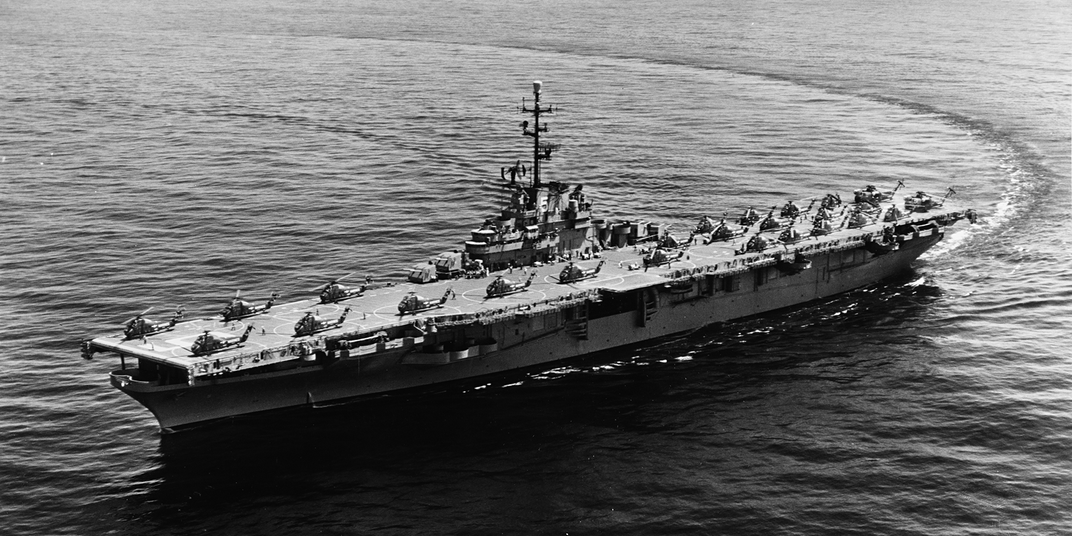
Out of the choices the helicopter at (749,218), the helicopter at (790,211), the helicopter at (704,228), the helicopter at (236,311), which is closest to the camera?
the helicopter at (236,311)

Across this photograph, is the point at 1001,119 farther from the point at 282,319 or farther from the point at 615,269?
the point at 282,319

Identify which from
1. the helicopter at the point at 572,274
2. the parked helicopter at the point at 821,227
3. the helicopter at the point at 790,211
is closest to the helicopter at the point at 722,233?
the parked helicopter at the point at 821,227

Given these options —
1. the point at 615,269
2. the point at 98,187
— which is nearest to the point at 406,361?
the point at 615,269

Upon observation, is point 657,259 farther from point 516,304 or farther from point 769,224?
point 769,224

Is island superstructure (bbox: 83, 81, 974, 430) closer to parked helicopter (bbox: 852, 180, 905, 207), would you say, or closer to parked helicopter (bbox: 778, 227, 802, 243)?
parked helicopter (bbox: 778, 227, 802, 243)

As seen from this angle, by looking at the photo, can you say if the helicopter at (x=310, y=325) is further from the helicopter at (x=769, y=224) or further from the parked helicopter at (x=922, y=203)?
the parked helicopter at (x=922, y=203)

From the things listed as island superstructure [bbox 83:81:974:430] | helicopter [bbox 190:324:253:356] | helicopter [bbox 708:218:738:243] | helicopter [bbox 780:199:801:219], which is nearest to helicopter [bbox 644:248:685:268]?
island superstructure [bbox 83:81:974:430]

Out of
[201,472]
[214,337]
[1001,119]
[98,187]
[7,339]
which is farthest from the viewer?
[1001,119]
